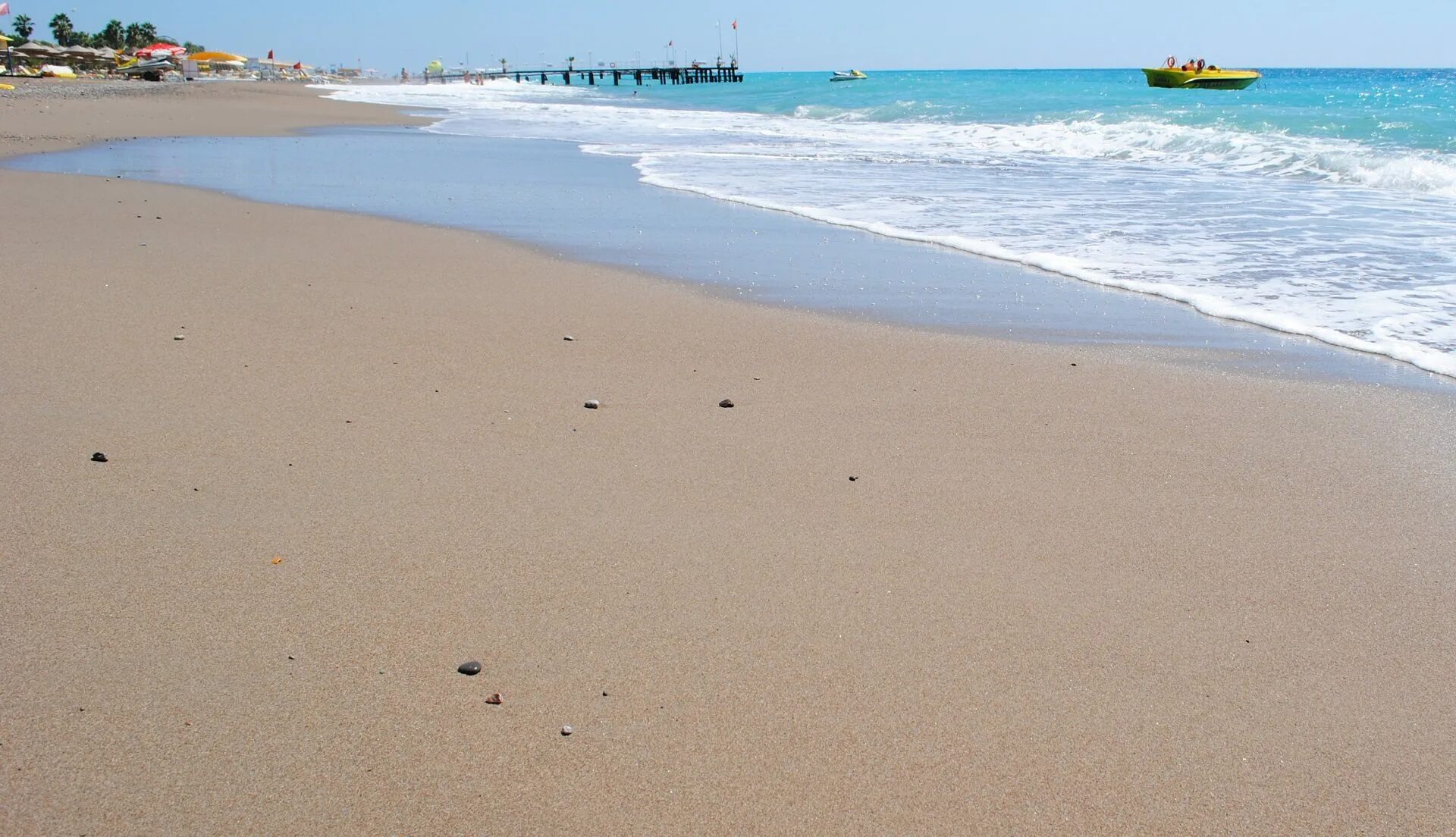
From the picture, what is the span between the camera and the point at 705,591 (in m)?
2.74

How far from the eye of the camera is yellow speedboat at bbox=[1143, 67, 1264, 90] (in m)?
44.5

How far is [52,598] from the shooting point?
2578mm

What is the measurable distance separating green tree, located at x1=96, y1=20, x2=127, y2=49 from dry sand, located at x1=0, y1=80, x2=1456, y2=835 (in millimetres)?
110779

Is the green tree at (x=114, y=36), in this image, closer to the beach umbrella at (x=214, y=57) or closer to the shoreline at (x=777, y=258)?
the beach umbrella at (x=214, y=57)

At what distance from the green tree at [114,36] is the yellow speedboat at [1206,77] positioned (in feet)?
294

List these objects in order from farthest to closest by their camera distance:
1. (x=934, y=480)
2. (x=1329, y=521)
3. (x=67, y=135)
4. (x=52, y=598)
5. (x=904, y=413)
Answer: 1. (x=67, y=135)
2. (x=904, y=413)
3. (x=934, y=480)
4. (x=1329, y=521)
5. (x=52, y=598)

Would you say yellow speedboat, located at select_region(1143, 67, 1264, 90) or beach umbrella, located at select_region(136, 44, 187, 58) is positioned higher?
beach umbrella, located at select_region(136, 44, 187, 58)

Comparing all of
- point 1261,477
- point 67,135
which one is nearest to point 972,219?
point 1261,477

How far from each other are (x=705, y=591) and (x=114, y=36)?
376 feet

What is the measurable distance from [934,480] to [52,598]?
7.95 feet

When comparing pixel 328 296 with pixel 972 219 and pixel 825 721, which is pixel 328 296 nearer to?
pixel 825 721

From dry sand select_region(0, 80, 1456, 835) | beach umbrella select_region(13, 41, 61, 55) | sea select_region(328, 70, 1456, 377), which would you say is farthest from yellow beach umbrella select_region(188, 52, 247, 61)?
dry sand select_region(0, 80, 1456, 835)

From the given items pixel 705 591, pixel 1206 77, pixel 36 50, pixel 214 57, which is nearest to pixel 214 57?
pixel 214 57

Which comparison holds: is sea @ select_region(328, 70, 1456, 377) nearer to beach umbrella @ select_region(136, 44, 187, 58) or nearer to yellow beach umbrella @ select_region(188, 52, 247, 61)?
beach umbrella @ select_region(136, 44, 187, 58)
